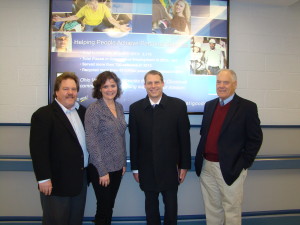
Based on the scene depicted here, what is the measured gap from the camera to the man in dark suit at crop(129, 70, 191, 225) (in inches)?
69.4

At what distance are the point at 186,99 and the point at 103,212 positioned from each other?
1.40 meters

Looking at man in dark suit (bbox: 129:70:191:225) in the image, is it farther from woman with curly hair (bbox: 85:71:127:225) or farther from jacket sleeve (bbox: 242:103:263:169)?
jacket sleeve (bbox: 242:103:263:169)

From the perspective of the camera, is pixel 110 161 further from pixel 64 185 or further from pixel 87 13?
pixel 87 13

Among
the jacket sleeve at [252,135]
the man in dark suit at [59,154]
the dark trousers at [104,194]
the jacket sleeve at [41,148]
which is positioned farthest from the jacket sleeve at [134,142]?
the jacket sleeve at [252,135]

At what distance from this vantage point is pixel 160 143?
1754 mm

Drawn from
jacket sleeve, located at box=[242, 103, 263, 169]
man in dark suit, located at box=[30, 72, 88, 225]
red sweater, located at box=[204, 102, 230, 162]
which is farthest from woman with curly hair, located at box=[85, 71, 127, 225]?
jacket sleeve, located at box=[242, 103, 263, 169]

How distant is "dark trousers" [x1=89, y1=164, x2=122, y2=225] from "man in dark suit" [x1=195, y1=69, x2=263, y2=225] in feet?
2.52

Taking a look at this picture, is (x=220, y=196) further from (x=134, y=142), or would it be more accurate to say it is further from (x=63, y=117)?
(x=63, y=117)

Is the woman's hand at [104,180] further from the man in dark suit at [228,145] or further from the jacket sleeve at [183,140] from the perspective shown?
the man in dark suit at [228,145]

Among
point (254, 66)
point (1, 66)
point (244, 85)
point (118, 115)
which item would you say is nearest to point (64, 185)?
point (118, 115)

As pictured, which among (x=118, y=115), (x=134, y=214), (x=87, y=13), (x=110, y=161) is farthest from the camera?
(x=134, y=214)

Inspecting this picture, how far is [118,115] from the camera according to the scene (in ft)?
5.95

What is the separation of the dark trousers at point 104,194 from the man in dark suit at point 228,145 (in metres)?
0.77

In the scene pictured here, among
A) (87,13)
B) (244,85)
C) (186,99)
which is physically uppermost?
(87,13)
